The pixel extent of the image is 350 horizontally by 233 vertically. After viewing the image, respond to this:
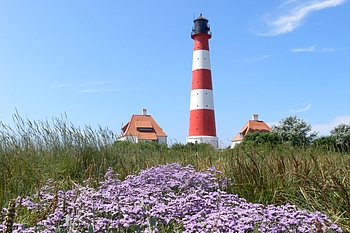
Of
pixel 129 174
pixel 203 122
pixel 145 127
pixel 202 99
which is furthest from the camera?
pixel 145 127

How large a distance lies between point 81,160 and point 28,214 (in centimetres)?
278

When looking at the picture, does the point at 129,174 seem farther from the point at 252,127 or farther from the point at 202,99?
the point at 252,127

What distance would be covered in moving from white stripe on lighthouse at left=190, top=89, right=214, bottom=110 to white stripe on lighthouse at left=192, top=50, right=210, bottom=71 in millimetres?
1737

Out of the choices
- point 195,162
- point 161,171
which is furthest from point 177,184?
point 195,162

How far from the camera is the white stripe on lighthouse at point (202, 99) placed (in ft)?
75.3

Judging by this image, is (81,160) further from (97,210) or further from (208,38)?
(208,38)

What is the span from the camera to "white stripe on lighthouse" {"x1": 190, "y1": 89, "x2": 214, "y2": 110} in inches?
904

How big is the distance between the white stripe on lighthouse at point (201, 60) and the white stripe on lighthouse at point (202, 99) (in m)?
1.74

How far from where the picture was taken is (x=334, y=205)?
346 cm

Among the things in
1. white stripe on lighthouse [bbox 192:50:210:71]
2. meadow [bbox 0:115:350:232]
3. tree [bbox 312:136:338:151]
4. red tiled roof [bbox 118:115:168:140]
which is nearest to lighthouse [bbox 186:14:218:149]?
white stripe on lighthouse [bbox 192:50:210:71]

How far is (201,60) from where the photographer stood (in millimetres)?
23688

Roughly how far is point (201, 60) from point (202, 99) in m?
2.78

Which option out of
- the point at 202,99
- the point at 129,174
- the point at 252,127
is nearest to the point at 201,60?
the point at 202,99

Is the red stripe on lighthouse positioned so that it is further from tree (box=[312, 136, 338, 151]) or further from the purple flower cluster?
the purple flower cluster
